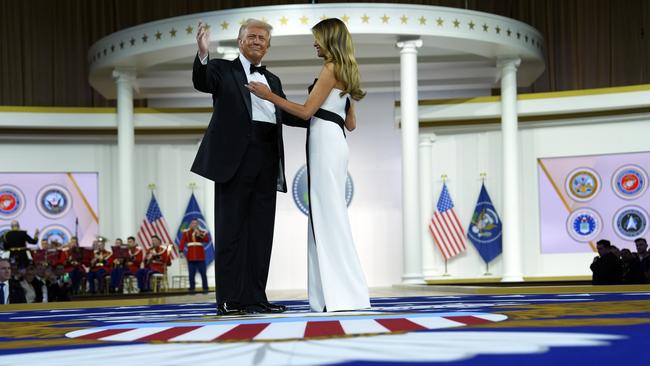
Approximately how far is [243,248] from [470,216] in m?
13.8

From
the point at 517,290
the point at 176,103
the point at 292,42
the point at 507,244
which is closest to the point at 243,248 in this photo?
the point at 517,290

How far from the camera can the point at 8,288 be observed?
38.6 ft

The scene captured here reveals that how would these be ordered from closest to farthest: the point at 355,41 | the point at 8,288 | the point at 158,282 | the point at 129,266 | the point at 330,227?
the point at 330,227
the point at 8,288
the point at 355,41
the point at 129,266
the point at 158,282

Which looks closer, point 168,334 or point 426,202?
point 168,334

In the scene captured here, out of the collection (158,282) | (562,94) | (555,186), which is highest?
(562,94)

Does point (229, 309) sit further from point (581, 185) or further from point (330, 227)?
point (581, 185)

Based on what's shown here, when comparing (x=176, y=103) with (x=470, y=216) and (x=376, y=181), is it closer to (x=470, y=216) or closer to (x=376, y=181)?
(x=376, y=181)

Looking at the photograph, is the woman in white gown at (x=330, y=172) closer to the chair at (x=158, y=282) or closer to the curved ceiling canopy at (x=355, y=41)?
the curved ceiling canopy at (x=355, y=41)

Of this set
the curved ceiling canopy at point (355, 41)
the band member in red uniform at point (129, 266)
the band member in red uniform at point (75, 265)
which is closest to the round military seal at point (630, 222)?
the curved ceiling canopy at point (355, 41)

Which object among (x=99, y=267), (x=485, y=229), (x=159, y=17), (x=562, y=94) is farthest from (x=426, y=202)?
(x=159, y=17)

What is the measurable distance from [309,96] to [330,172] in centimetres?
42

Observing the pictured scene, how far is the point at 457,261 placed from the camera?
1839 cm

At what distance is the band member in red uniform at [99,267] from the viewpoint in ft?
53.4

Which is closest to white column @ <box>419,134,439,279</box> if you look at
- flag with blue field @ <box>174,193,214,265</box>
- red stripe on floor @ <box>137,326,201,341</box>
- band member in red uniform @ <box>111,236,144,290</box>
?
flag with blue field @ <box>174,193,214,265</box>
